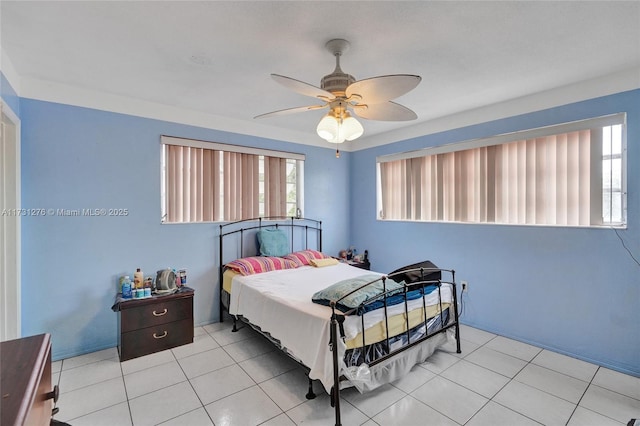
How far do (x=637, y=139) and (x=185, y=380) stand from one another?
4.35 metres

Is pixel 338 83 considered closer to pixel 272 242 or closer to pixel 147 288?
pixel 272 242

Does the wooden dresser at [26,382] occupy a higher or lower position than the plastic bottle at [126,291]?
higher

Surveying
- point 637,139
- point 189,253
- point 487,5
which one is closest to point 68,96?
point 189,253

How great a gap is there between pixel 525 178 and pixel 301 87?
2766mm

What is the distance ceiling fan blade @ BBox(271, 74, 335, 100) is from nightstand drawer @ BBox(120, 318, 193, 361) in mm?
2633

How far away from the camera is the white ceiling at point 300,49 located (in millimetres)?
1747

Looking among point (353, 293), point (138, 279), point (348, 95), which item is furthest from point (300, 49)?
point (138, 279)

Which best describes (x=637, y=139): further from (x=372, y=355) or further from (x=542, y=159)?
(x=372, y=355)

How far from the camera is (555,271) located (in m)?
2.96

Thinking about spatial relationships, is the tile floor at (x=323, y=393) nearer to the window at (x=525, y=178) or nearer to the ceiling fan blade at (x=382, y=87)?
the window at (x=525, y=178)

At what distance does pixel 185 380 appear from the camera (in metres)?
2.47

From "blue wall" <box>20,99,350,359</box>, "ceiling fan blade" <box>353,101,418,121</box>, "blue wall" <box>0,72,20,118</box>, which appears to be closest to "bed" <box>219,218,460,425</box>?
"blue wall" <box>20,99,350,359</box>

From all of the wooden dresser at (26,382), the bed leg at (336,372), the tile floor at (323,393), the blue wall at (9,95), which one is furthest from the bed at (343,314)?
the blue wall at (9,95)

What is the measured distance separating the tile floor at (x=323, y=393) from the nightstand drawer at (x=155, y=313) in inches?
12.5
